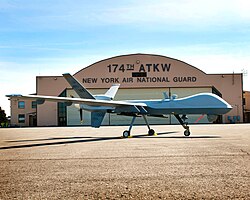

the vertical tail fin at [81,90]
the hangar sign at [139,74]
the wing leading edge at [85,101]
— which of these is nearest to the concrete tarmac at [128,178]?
the wing leading edge at [85,101]

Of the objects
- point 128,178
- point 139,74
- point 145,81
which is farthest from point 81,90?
point 139,74

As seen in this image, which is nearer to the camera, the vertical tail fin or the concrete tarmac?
the concrete tarmac

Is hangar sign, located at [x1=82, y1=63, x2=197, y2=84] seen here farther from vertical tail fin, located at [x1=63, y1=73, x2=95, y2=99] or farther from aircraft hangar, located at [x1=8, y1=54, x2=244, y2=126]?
vertical tail fin, located at [x1=63, y1=73, x2=95, y2=99]

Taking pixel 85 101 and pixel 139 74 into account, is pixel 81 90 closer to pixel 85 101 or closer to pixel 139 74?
pixel 85 101

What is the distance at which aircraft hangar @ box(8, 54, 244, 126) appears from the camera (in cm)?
6450

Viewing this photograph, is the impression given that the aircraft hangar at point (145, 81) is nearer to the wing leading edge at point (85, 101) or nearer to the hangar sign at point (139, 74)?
the hangar sign at point (139, 74)

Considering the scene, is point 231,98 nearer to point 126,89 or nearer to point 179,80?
point 179,80

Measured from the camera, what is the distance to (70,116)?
209 feet

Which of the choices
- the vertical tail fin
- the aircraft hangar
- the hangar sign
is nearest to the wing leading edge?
the vertical tail fin

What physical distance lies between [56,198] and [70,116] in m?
58.7

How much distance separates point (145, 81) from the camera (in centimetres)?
6450

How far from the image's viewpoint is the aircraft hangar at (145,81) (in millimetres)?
64500

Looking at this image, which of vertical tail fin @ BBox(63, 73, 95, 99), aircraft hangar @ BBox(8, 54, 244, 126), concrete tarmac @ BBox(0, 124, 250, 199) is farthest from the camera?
aircraft hangar @ BBox(8, 54, 244, 126)

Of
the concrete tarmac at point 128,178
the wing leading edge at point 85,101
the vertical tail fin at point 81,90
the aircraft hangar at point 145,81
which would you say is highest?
the aircraft hangar at point 145,81
